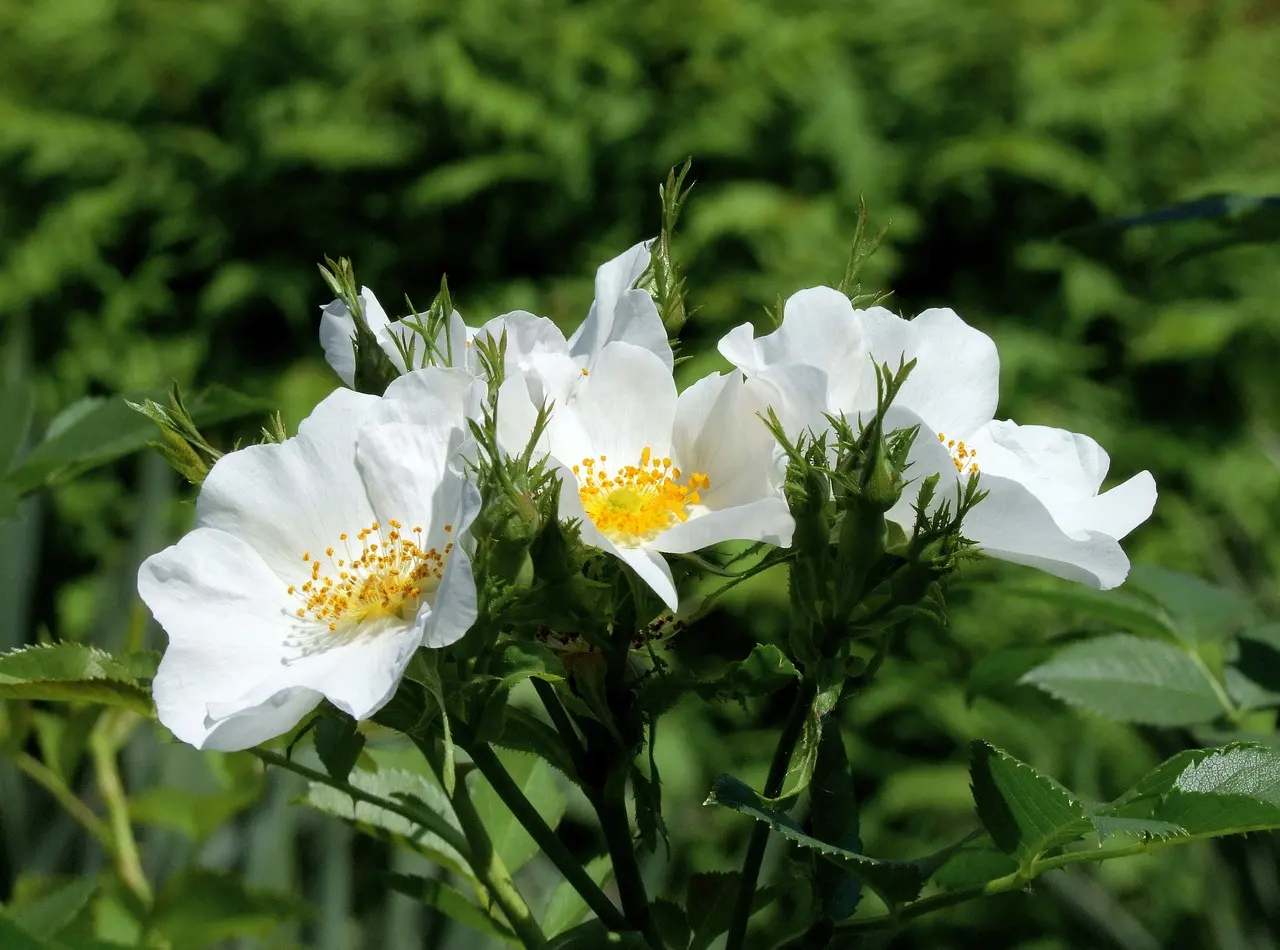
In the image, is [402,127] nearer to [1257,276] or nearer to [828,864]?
[1257,276]

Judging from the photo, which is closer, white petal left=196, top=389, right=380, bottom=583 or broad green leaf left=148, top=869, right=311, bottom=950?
white petal left=196, top=389, right=380, bottom=583

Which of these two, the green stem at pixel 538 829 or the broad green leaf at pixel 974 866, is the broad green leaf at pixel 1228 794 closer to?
the broad green leaf at pixel 974 866

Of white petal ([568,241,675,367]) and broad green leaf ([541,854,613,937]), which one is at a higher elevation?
white petal ([568,241,675,367])

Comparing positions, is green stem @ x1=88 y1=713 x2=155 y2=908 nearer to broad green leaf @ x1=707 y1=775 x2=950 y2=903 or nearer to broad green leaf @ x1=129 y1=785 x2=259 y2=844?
broad green leaf @ x1=129 y1=785 x2=259 y2=844

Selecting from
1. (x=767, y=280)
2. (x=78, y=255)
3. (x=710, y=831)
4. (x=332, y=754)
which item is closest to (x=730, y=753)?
(x=710, y=831)

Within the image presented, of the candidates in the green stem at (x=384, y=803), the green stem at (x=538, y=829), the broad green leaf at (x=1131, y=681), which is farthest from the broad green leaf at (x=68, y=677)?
the broad green leaf at (x=1131, y=681)

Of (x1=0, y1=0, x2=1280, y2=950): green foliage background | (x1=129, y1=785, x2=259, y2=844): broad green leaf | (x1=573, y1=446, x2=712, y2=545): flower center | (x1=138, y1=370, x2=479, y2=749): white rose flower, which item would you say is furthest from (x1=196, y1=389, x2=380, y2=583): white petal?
(x1=0, y1=0, x2=1280, y2=950): green foliage background

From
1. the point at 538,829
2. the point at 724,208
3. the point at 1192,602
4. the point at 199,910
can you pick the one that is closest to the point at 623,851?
the point at 538,829
